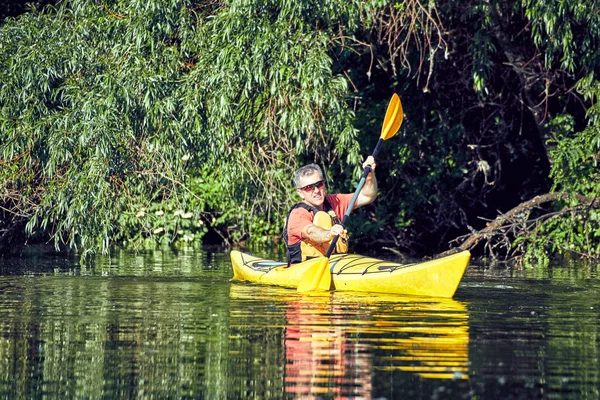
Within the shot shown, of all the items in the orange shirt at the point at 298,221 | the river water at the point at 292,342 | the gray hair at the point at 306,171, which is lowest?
the river water at the point at 292,342

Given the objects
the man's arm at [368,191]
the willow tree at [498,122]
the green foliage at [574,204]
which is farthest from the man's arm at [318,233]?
the green foliage at [574,204]

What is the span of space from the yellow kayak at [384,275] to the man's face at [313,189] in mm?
526

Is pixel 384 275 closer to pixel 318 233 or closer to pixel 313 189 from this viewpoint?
pixel 318 233

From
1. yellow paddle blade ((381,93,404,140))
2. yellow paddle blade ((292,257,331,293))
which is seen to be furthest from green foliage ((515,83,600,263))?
yellow paddle blade ((292,257,331,293))

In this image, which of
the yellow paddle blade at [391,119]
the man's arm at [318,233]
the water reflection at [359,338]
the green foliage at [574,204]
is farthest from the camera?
the green foliage at [574,204]

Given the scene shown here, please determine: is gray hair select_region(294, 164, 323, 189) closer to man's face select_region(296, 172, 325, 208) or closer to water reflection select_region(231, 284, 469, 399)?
man's face select_region(296, 172, 325, 208)

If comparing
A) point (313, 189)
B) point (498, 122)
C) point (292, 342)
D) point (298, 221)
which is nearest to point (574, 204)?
point (498, 122)

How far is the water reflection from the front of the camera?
565cm

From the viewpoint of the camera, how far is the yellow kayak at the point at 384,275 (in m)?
8.91

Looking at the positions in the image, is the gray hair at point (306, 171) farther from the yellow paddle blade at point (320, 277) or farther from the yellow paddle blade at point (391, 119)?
the yellow paddle blade at point (391, 119)

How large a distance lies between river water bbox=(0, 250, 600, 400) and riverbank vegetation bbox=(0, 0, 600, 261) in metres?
1.57

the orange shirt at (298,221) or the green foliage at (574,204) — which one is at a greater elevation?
the green foliage at (574,204)

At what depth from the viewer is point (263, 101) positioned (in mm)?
11875

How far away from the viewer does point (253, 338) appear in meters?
6.87
